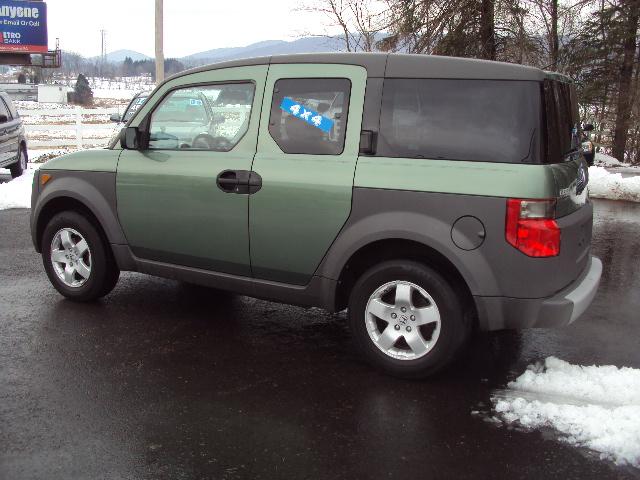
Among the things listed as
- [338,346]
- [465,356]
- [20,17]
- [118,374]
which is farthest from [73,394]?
[20,17]

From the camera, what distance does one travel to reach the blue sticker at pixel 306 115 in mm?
4262

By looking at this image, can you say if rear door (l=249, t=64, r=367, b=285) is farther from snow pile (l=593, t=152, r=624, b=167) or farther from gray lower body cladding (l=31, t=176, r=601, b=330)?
snow pile (l=593, t=152, r=624, b=167)

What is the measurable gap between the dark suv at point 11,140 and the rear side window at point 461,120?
34.3 feet

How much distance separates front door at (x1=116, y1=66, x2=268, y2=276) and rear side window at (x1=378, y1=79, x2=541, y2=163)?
3.28ft

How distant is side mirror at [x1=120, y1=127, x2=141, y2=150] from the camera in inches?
197

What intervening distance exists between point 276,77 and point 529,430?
106 inches

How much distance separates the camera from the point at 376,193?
4.04 metres

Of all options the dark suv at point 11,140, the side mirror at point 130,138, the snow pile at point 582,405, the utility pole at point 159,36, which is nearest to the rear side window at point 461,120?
the snow pile at point 582,405

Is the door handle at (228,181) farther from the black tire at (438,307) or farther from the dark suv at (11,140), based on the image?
the dark suv at (11,140)

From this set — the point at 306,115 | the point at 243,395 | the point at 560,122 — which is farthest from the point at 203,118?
the point at 560,122

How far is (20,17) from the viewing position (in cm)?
4716

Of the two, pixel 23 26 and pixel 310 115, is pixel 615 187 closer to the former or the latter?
pixel 310 115

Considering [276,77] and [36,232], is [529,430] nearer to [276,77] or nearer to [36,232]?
[276,77]

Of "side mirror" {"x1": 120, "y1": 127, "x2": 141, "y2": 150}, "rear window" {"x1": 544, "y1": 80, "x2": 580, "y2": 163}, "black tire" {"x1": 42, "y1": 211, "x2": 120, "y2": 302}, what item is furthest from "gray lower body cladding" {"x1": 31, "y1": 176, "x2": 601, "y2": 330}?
"black tire" {"x1": 42, "y1": 211, "x2": 120, "y2": 302}
